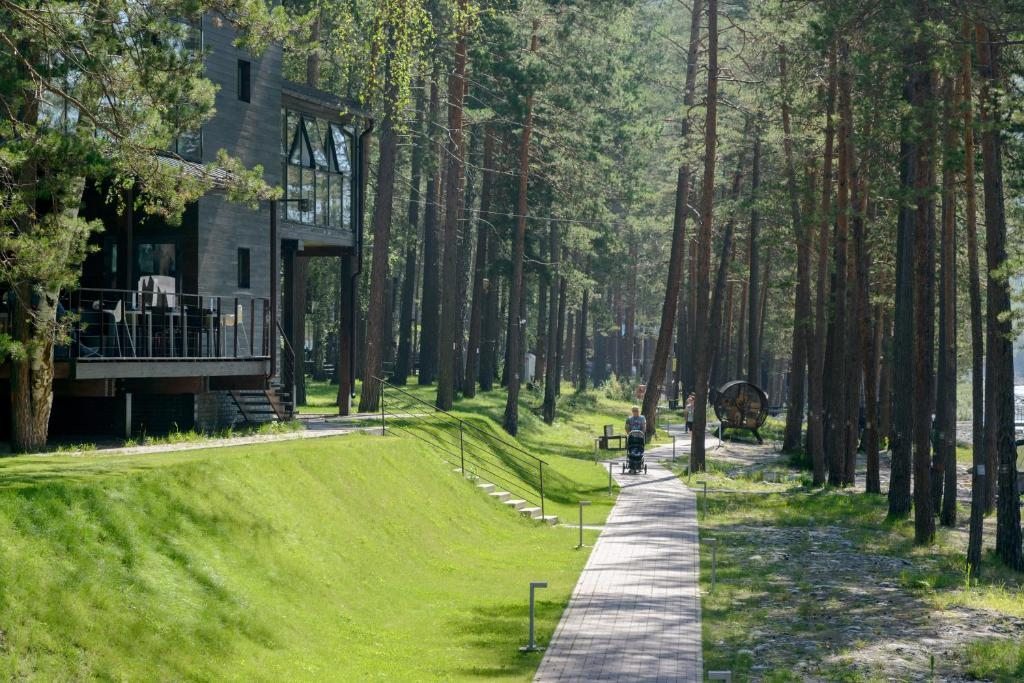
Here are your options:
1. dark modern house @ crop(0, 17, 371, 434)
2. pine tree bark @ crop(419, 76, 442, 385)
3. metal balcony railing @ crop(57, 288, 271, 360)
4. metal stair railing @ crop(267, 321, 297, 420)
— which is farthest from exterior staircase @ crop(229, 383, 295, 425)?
pine tree bark @ crop(419, 76, 442, 385)

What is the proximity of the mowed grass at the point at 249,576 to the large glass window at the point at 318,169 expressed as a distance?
Result: 37.3 feet

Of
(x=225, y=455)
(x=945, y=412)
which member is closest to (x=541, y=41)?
(x=945, y=412)

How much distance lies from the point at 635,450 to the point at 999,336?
51.6 feet

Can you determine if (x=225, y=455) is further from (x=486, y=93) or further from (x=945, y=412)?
(x=486, y=93)

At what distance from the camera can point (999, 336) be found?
77.0ft

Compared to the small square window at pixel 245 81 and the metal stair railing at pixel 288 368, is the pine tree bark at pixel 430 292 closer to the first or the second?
the metal stair railing at pixel 288 368

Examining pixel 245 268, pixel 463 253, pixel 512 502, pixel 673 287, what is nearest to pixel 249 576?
pixel 512 502

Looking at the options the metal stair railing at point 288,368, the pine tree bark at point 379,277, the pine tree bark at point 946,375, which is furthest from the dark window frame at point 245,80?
the pine tree bark at point 946,375

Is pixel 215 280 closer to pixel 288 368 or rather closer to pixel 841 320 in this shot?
pixel 288 368

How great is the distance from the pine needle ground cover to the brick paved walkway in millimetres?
370

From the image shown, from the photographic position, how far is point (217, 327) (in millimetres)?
24844

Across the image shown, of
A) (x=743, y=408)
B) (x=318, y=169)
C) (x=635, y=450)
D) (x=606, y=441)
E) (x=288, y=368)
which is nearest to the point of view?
(x=288, y=368)

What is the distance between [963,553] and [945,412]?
5.49 metres

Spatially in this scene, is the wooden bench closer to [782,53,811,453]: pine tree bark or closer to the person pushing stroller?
the person pushing stroller
